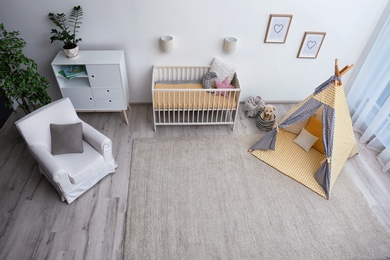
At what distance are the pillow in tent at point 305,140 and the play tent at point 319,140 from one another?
0.05m

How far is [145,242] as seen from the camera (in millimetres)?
2555

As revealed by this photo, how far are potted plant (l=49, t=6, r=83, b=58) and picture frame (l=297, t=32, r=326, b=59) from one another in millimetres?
2816

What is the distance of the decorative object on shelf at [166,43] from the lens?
10.8 ft

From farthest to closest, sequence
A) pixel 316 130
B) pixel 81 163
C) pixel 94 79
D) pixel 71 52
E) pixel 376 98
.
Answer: pixel 376 98 → pixel 316 130 → pixel 94 79 → pixel 71 52 → pixel 81 163

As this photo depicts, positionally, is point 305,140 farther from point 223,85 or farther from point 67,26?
point 67,26

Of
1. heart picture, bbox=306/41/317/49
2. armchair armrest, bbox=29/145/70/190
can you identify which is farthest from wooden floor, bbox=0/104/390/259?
heart picture, bbox=306/41/317/49

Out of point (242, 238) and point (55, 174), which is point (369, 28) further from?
point (55, 174)

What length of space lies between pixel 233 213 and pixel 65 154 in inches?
73.9

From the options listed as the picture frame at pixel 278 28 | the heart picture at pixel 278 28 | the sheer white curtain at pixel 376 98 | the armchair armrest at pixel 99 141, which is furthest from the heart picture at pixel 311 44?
the armchair armrest at pixel 99 141

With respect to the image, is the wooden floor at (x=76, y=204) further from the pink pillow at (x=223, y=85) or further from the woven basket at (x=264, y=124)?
the pink pillow at (x=223, y=85)

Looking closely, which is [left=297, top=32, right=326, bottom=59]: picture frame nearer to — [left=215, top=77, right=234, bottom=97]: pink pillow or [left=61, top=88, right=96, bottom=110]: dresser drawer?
[left=215, top=77, right=234, bottom=97]: pink pillow

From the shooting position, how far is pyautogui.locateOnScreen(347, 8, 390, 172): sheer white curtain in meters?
3.35

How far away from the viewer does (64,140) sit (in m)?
2.78

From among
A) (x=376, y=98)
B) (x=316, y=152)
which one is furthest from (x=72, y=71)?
(x=376, y=98)
